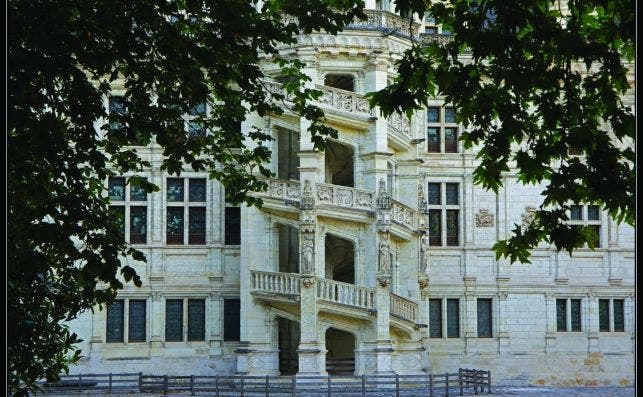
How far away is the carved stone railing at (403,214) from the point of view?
30.6m

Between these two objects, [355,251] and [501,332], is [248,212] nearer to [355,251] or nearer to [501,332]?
[355,251]

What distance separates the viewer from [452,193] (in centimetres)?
3453

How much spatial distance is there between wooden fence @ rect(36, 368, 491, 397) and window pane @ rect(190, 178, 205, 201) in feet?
17.1

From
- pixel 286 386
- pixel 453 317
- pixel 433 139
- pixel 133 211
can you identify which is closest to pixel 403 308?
pixel 286 386

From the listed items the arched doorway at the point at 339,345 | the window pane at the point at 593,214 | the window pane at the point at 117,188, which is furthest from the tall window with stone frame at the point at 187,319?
the window pane at the point at 593,214

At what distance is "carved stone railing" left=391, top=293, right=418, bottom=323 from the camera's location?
30.1 metres

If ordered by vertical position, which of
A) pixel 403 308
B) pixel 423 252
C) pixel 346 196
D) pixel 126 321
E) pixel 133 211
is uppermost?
pixel 346 196

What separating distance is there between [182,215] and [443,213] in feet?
24.5

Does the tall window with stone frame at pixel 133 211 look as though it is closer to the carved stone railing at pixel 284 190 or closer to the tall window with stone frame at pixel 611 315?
the carved stone railing at pixel 284 190

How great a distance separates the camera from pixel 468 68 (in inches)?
426

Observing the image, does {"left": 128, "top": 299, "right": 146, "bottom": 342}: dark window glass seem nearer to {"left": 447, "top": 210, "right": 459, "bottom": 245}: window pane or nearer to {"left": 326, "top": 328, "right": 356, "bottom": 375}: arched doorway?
{"left": 326, "top": 328, "right": 356, "bottom": 375}: arched doorway

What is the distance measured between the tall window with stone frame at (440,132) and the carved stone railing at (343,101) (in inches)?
187

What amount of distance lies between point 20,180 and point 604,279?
965 inches

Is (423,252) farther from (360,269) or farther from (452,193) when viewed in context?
(452,193)
